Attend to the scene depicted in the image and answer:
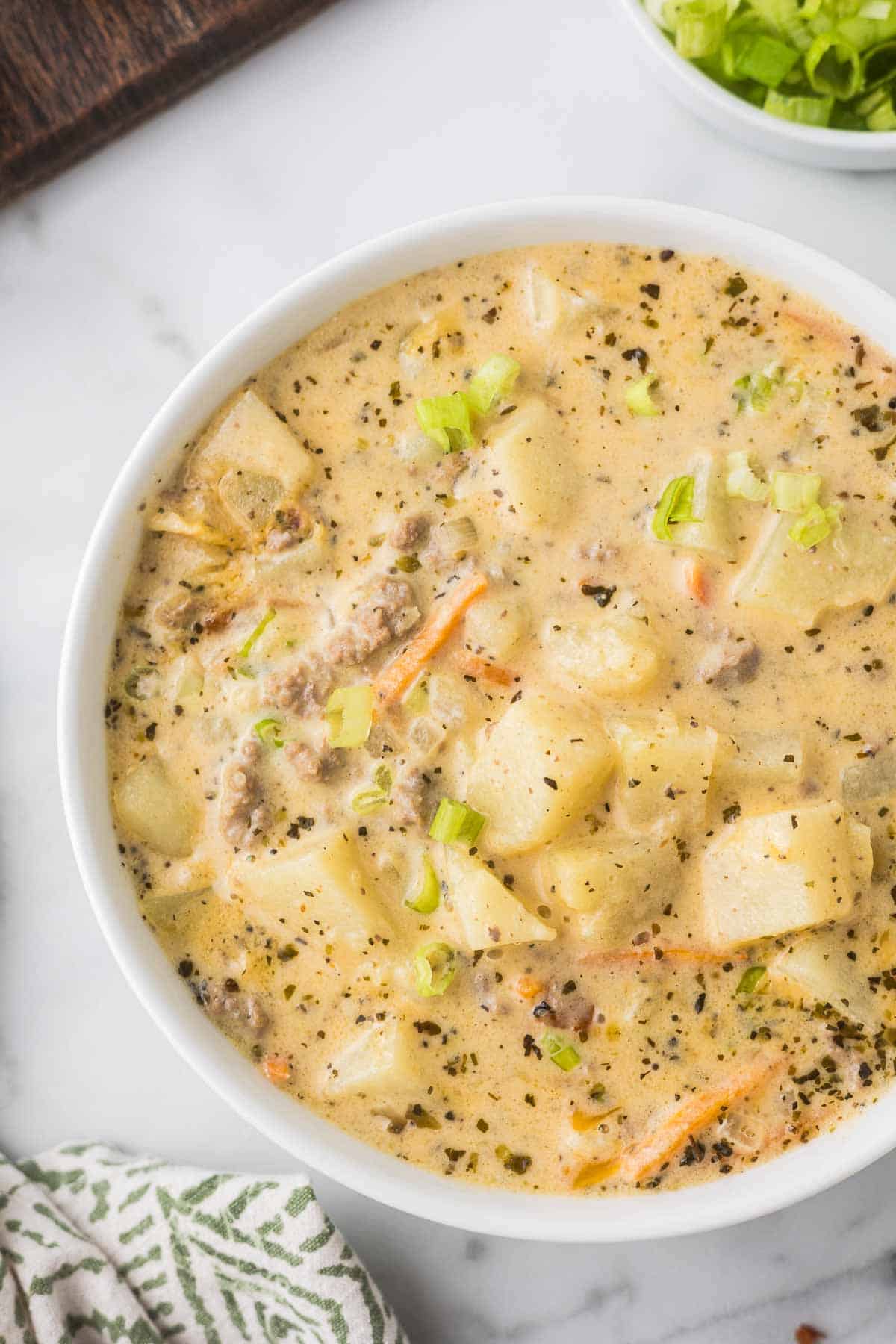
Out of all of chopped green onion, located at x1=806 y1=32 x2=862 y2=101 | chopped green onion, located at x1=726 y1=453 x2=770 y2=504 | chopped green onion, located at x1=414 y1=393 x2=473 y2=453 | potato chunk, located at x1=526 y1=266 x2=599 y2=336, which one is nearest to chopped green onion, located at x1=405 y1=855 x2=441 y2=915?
chopped green onion, located at x1=414 y1=393 x2=473 y2=453

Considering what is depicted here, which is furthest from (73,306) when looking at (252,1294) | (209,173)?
(252,1294)

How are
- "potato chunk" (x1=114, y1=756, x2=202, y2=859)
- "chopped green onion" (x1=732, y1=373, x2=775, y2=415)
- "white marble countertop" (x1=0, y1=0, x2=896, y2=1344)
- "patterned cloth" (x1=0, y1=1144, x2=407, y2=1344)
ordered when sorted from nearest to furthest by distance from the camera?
"chopped green onion" (x1=732, y1=373, x2=775, y2=415) → "potato chunk" (x1=114, y1=756, x2=202, y2=859) → "patterned cloth" (x1=0, y1=1144, x2=407, y2=1344) → "white marble countertop" (x1=0, y1=0, x2=896, y2=1344)

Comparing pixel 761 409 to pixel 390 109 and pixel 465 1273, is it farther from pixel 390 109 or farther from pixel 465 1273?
pixel 465 1273

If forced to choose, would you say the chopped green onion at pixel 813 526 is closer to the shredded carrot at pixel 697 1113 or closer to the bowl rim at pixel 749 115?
the bowl rim at pixel 749 115

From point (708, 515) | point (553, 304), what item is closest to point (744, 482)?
point (708, 515)

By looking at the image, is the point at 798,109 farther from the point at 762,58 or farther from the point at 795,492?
the point at 795,492

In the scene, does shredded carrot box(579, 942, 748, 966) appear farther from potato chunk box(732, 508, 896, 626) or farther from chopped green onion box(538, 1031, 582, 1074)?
potato chunk box(732, 508, 896, 626)
